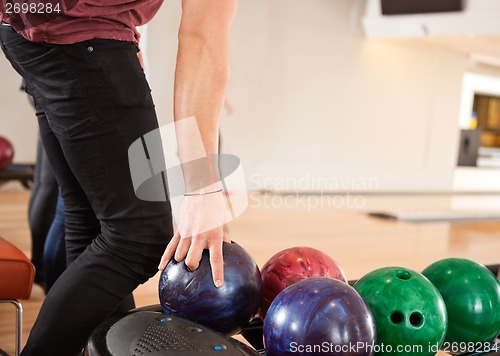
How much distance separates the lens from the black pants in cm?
85

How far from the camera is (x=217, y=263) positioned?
0.96m

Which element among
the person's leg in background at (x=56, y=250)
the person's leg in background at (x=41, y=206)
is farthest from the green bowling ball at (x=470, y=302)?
the person's leg in background at (x=41, y=206)

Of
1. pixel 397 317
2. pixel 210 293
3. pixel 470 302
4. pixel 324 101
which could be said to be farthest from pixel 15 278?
pixel 324 101

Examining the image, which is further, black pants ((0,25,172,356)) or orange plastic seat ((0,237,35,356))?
orange plastic seat ((0,237,35,356))

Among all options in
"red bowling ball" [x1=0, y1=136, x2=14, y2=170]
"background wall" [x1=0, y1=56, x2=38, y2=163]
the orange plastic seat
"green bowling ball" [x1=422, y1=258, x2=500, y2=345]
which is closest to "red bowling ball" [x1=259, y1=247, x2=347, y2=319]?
"green bowling ball" [x1=422, y1=258, x2=500, y2=345]

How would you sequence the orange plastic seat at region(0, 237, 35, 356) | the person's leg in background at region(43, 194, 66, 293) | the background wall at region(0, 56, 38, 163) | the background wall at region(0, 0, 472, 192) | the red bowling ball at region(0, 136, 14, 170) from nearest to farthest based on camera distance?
the orange plastic seat at region(0, 237, 35, 356)
the person's leg in background at region(43, 194, 66, 293)
the red bowling ball at region(0, 136, 14, 170)
the background wall at region(0, 56, 38, 163)
the background wall at region(0, 0, 472, 192)

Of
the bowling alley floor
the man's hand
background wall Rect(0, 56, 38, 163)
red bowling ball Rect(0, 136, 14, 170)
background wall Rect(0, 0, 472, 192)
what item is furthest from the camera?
background wall Rect(0, 0, 472, 192)

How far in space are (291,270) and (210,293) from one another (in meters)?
0.22

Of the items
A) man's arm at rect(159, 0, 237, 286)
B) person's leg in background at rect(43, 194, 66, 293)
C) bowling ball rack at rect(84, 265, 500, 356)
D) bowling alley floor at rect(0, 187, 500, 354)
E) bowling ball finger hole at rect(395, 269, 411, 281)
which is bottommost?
bowling alley floor at rect(0, 187, 500, 354)

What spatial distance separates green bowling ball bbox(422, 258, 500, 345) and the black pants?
0.58 m

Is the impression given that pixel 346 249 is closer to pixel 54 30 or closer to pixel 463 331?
pixel 463 331

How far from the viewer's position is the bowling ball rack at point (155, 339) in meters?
0.78

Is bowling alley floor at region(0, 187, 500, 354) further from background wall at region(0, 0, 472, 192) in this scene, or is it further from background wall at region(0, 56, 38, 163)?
background wall at region(0, 0, 472, 192)

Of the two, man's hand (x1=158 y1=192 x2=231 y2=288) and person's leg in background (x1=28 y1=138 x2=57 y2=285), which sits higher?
man's hand (x1=158 y1=192 x2=231 y2=288)
